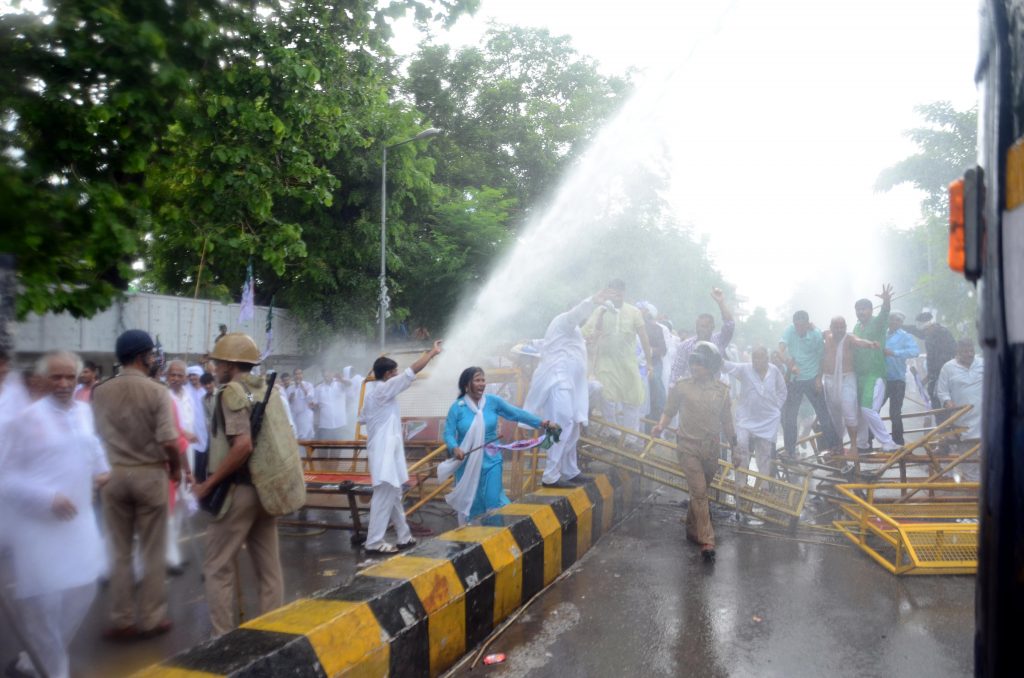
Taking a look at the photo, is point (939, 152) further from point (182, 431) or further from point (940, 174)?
point (182, 431)

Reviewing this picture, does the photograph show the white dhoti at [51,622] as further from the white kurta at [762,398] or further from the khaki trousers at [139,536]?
the white kurta at [762,398]

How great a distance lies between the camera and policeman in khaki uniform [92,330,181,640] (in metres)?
5.05

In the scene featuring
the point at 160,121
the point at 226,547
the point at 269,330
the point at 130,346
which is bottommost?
the point at 226,547

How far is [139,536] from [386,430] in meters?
2.52

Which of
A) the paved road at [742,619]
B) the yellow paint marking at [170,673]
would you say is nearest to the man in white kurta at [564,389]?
the paved road at [742,619]

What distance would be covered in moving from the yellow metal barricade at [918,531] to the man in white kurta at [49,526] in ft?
17.1

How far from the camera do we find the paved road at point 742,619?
4.38 metres

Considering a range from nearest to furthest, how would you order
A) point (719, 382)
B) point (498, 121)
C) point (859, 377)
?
point (719, 382) < point (859, 377) < point (498, 121)

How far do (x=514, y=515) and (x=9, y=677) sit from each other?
3.13 metres

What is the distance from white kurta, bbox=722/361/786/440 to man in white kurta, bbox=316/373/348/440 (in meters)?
9.37

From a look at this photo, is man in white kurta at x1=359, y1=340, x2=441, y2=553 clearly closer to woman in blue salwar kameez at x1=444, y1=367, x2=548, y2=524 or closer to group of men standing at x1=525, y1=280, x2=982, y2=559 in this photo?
woman in blue salwar kameez at x1=444, y1=367, x2=548, y2=524

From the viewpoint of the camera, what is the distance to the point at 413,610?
4.09 m

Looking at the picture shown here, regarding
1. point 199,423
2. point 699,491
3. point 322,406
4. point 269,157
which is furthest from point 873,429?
point 322,406

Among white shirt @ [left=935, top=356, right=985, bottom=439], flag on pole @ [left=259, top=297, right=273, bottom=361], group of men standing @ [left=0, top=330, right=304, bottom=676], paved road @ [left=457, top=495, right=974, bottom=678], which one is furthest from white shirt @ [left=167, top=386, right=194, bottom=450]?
flag on pole @ [left=259, top=297, right=273, bottom=361]
